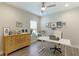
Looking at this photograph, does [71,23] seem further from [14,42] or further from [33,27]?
[14,42]

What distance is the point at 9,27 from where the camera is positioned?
414 cm

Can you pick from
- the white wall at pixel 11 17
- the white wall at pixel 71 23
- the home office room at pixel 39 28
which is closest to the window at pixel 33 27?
the home office room at pixel 39 28

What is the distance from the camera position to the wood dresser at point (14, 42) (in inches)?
143

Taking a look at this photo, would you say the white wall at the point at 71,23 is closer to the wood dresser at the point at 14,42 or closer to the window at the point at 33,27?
the window at the point at 33,27

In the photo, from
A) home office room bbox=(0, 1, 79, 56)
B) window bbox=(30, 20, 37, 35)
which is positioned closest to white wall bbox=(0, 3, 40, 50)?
home office room bbox=(0, 1, 79, 56)

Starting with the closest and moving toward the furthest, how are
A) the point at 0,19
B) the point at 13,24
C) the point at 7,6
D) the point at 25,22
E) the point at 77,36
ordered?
the point at 0,19
the point at 7,6
the point at 13,24
the point at 77,36
the point at 25,22

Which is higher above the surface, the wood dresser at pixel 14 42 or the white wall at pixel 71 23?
the white wall at pixel 71 23

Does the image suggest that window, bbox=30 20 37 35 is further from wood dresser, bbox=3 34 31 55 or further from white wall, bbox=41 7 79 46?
white wall, bbox=41 7 79 46

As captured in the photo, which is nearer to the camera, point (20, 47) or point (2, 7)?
point (2, 7)

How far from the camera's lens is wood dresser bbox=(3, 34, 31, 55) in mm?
3629

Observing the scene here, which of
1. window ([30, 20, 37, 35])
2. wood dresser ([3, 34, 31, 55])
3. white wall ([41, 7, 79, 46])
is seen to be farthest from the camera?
window ([30, 20, 37, 35])

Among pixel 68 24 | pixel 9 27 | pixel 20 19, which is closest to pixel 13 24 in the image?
pixel 9 27

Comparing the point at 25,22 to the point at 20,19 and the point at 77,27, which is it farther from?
the point at 77,27

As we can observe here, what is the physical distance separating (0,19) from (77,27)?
4154 mm
